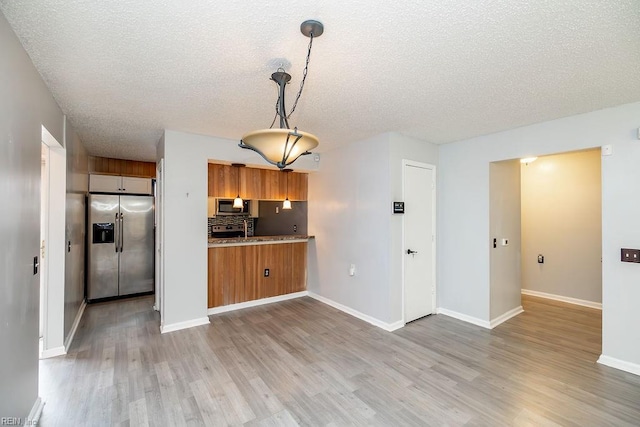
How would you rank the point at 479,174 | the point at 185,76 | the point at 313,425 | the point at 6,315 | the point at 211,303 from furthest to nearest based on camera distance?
1. the point at 211,303
2. the point at 479,174
3. the point at 185,76
4. the point at 313,425
5. the point at 6,315

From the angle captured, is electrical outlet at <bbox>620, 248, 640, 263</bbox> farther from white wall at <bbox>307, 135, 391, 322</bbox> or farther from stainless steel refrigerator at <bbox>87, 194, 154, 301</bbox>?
stainless steel refrigerator at <bbox>87, 194, 154, 301</bbox>

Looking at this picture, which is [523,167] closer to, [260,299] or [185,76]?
[260,299]

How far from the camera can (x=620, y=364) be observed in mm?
2648

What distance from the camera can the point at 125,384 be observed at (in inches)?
94.7

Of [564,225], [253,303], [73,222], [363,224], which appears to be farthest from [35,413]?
[564,225]

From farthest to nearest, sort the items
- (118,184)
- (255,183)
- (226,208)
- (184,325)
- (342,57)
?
(226,208) → (118,184) → (255,183) → (184,325) → (342,57)

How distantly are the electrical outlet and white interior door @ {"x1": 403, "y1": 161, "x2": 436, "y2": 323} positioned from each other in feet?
6.28

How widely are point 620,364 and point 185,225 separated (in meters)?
4.80

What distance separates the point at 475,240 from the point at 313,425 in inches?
119

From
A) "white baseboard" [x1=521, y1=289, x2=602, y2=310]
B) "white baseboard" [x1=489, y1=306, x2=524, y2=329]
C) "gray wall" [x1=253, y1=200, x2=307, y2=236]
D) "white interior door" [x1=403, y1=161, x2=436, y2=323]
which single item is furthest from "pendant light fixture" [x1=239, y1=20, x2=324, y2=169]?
"white baseboard" [x1=521, y1=289, x2=602, y2=310]

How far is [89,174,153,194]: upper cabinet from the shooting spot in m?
4.85

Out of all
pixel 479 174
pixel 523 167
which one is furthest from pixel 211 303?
pixel 523 167

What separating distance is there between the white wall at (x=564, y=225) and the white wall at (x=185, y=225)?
5.09 metres

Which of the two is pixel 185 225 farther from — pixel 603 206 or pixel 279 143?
pixel 603 206
